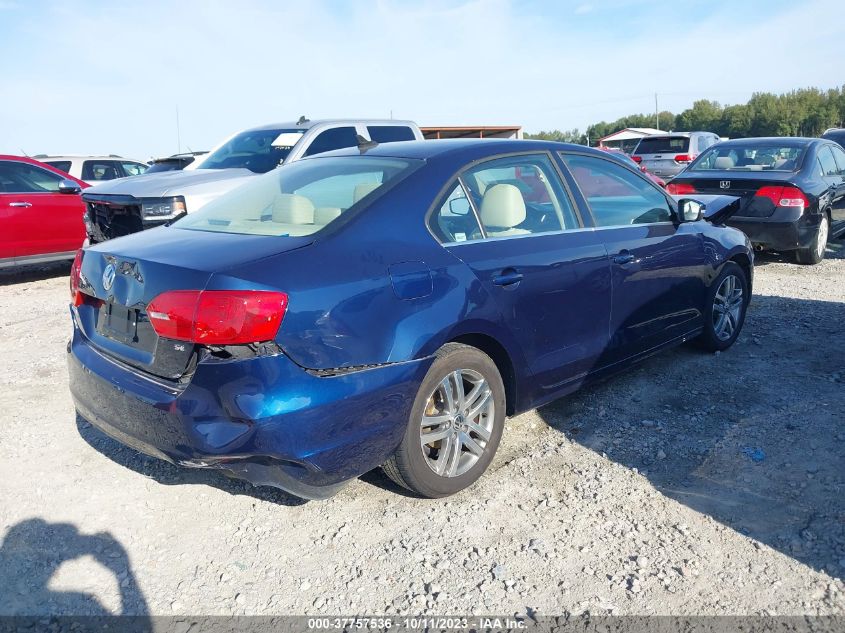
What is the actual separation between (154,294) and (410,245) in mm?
1059

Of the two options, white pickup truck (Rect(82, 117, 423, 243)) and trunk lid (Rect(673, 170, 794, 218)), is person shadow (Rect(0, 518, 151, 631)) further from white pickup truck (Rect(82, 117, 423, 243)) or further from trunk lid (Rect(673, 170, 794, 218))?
trunk lid (Rect(673, 170, 794, 218))

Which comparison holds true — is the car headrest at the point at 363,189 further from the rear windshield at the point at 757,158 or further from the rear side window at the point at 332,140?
the rear windshield at the point at 757,158

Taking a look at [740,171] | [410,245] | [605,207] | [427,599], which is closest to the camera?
[427,599]

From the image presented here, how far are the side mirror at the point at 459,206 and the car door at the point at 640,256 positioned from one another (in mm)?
867

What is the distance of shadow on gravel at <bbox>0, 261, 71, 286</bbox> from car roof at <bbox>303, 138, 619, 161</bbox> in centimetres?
693

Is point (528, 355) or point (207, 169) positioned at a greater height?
point (207, 169)

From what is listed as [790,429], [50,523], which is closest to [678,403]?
[790,429]

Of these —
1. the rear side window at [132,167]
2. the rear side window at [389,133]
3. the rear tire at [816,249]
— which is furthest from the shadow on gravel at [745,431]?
the rear side window at [132,167]

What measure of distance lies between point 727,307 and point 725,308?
0.12 ft

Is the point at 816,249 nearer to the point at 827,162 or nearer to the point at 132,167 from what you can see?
the point at 827,162

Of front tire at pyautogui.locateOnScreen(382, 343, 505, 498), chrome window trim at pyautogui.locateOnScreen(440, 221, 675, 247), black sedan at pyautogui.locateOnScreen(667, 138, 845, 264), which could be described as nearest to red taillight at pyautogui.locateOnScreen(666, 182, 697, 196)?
black sedan at pyautogui.locateOnScreen(667, 138, 845, 264)

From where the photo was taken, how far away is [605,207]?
13.6 feet

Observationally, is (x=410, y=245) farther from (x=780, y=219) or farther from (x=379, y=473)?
(x=780, y=219)

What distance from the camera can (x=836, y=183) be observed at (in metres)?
8.78
